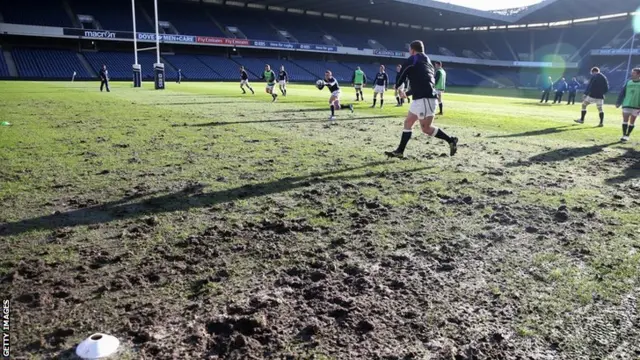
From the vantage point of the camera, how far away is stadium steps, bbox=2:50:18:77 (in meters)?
42.2

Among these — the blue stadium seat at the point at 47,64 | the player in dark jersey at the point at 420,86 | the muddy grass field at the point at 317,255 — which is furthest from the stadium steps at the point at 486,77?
the player in dark jersey at the point at 420,86

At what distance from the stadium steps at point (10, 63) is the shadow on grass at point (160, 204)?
4555cm

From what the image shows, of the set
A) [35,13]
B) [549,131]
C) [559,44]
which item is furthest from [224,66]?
[559,44]

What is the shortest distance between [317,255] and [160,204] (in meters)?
2.51

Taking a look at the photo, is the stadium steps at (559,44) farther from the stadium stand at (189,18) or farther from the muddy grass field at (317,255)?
the muddy grass field at (317,255)

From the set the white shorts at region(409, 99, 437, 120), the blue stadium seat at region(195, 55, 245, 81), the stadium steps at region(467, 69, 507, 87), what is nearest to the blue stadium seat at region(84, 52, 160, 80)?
the blue stadium seat at region(195, 55, 245, 81)

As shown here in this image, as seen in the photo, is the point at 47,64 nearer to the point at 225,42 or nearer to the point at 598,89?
the point at 225,42

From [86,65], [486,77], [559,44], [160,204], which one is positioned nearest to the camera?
[160,204]

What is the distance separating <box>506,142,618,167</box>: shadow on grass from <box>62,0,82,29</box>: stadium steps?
51916mm

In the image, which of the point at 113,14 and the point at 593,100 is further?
the point at 113,14

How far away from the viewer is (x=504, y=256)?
13.9 feet

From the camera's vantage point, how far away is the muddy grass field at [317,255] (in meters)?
2.89

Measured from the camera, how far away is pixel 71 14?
50.4m

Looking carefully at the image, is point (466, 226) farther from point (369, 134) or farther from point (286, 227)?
point (369, 134)
